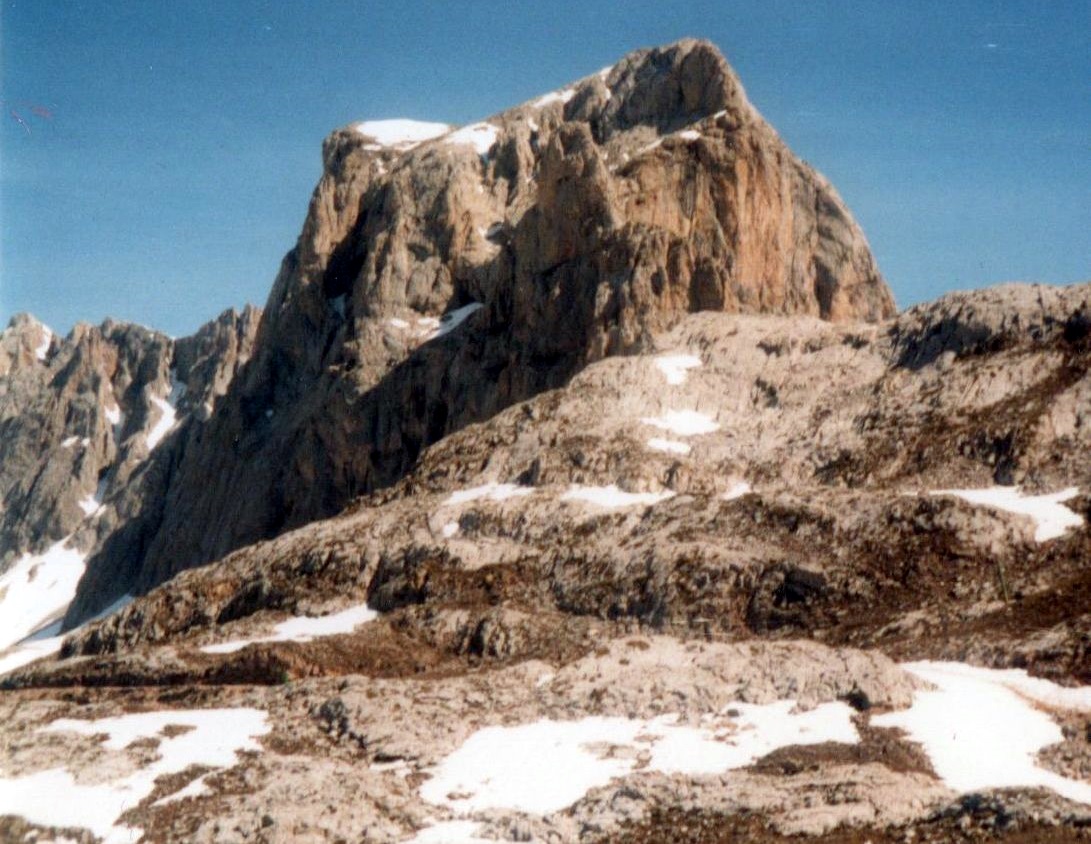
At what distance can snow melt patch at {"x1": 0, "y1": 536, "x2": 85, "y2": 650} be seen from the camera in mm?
149875

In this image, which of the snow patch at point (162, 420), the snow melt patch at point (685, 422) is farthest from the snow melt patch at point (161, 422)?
the snow melt patch at point (685, 422)

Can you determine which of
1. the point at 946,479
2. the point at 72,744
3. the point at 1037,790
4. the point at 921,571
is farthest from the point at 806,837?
the point at 946,479

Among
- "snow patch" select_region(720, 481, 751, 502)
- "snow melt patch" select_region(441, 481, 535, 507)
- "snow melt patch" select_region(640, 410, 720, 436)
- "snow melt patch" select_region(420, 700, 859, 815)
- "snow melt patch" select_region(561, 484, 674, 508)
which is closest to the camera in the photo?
"snow melt patch" select_region(420, 700, 859, 815)

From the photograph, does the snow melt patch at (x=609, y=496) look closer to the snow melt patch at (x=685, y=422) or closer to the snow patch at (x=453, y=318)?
the snow melt patch at (x=685, y=422)

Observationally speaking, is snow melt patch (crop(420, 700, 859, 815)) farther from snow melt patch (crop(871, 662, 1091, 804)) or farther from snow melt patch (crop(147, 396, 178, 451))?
snow melt patch (crop(147, 396, 178, 451))

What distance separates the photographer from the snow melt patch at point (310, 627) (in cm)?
4234

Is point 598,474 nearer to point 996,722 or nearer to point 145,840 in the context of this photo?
point 996,722

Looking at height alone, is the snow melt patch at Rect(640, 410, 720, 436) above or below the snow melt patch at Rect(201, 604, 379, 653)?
above

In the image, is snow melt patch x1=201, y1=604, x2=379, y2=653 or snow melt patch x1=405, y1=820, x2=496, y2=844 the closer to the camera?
snow melt patch x1=405, y1=820, x2=496, y2=844

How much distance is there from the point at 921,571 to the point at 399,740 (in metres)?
18.4

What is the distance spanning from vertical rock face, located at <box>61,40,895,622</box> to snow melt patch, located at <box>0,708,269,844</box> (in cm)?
3873

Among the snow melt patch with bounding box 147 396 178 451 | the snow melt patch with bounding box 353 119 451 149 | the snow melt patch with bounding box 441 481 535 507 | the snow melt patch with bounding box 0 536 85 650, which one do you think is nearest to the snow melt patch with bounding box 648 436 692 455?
the snow melt patch with bounding box 441 481 535 507

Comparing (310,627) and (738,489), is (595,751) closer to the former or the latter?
(310,627)

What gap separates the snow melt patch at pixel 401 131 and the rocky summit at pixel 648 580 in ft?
118
